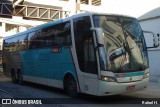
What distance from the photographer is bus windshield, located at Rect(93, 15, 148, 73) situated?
10953mm

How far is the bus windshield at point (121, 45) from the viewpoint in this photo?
431 inches

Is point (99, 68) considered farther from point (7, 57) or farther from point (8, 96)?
point (7, 57)

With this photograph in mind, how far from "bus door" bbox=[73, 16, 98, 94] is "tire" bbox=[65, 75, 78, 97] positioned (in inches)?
34.6

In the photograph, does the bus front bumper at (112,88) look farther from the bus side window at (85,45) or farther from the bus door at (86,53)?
the bus side window at (85,45)

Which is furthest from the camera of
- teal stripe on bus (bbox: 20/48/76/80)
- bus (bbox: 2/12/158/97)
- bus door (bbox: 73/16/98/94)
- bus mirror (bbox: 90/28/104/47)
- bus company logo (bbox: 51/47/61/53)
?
bus company logo (bbox: 51/47/61/53)

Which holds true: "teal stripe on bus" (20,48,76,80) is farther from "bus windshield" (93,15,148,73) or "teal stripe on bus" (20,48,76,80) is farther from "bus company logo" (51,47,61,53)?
"bus windshield" (93,15,148,73)

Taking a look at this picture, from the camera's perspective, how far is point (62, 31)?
13.7 metres

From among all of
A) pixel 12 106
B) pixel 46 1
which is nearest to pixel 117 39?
pixel 12 106

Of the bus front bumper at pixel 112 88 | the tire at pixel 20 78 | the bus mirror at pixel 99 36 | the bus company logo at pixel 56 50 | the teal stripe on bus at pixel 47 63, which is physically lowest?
the tire at pixel 20 78

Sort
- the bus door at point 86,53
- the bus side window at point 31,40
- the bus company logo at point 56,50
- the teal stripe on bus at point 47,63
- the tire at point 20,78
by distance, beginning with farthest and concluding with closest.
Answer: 1. the tire at point 20,78
2. the bus side window at point 31,40
3. the bus company logo at point 56,50
4. the teal stripe on bus at point 47,63
5. the bus door at point 86,53

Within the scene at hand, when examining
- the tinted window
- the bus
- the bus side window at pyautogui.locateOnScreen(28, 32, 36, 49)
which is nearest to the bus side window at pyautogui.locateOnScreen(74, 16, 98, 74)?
the bus

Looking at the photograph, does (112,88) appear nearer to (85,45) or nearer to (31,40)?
(85,45)

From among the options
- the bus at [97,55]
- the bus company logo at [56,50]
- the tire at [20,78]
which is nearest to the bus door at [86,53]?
the bus at [97,55]

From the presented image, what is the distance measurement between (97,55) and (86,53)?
82cm
